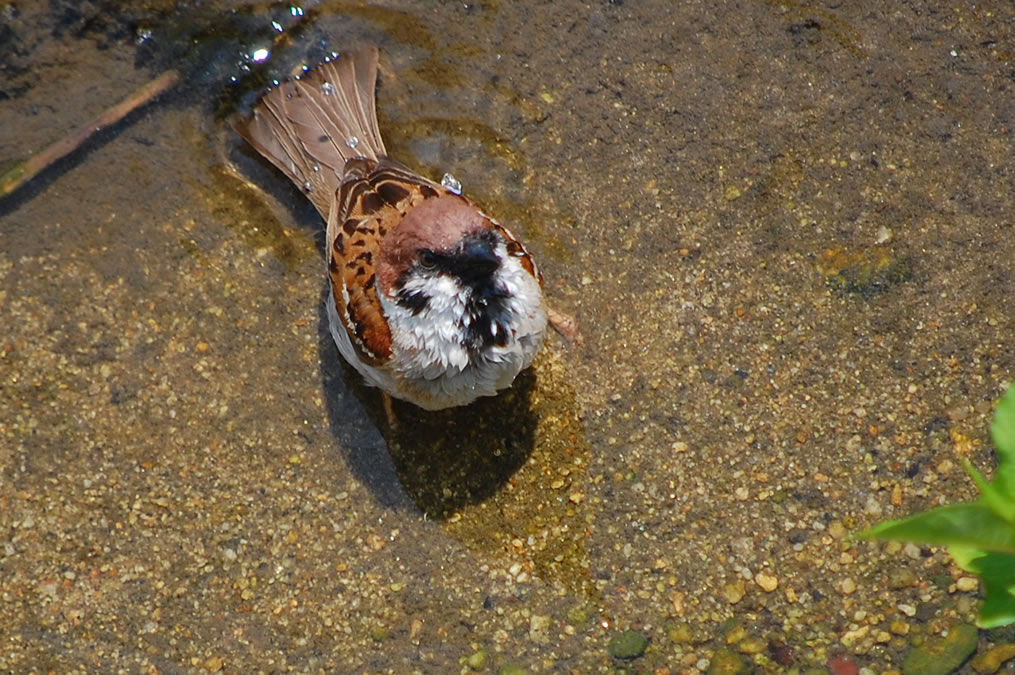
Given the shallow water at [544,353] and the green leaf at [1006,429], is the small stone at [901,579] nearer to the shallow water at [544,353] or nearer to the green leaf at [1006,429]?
the shallow water at [544,353]

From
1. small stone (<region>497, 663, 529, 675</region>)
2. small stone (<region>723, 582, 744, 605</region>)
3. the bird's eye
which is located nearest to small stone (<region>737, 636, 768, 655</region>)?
small stone (<region>723, 582, 744, 605</region>)

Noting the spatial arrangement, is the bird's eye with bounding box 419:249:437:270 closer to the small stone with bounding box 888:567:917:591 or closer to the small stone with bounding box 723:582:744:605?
the small stone with bounding box 723:582:744:605

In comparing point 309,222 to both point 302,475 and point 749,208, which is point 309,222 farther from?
point 749,208

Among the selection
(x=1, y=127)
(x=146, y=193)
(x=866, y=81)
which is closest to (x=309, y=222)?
(x=146, y=193)

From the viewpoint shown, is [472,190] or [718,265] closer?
[718,265]

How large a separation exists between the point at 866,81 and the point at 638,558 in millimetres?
2169

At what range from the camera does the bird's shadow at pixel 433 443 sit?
3797 mm

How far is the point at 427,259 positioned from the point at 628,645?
5.19ft

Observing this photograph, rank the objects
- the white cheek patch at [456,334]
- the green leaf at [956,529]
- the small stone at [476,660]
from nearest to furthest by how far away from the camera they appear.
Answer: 1. the green leaf at [956,529]
2. the white cheek patch at [456,334]
3. the small stone at [476,660]

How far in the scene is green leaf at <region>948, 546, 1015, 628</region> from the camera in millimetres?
1394

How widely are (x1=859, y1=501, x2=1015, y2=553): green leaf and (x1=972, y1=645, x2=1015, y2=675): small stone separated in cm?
232

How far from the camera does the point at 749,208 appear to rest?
12.8 ft

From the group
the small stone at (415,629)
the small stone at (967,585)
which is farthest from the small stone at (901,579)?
the small stone at (415,629)

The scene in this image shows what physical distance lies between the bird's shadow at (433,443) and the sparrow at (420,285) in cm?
14
